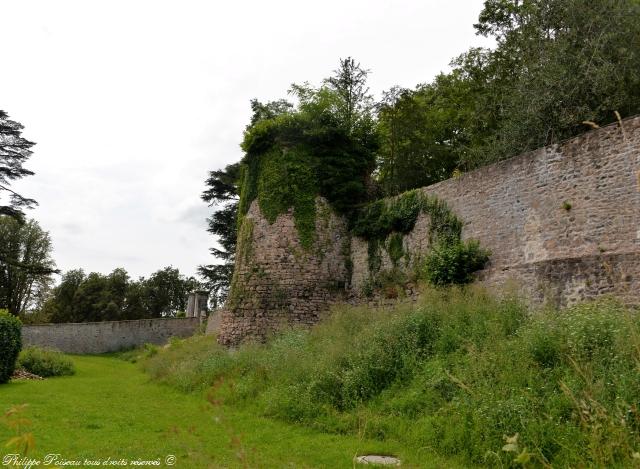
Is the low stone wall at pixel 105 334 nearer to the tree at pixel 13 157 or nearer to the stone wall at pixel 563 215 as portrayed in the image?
the tree at pixel 13 157

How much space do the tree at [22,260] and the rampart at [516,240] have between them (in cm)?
3149

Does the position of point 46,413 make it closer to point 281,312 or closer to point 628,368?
point 281,312

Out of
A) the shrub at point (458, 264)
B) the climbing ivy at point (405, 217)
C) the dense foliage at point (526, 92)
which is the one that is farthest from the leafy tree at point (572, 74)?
the shrub at point (458, 264)

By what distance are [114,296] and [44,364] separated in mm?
34312

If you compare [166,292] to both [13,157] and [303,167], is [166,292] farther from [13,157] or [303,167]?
[303,167]

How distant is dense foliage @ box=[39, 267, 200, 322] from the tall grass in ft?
131

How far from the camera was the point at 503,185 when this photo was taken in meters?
11.0

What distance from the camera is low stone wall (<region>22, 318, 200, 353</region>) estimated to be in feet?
93.6

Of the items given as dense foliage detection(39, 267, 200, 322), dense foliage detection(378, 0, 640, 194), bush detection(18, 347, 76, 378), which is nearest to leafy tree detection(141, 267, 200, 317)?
dense foliage detection(39, 267, 200, 322)

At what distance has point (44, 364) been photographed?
17.4 meters

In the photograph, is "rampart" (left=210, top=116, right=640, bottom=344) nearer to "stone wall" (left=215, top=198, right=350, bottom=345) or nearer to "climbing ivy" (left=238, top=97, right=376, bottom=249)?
"stone wall" (left=215, top=198, right=350, bottom=345)

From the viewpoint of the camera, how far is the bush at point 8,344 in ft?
47.7

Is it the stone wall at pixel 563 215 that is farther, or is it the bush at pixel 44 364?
the bush at pixel 44 364

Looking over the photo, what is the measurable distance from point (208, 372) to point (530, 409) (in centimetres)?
849
